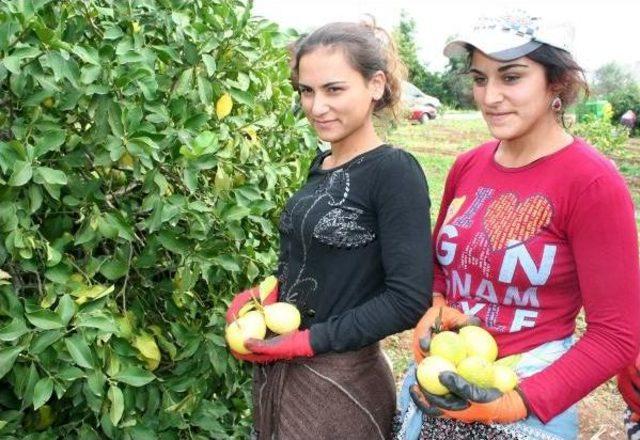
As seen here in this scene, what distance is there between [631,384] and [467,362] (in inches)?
16.7

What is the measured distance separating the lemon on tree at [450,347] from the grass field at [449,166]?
162 centimetres

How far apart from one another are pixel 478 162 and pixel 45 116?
3.00 ft

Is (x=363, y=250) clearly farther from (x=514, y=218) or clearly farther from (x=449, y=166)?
(x=449, y=166)

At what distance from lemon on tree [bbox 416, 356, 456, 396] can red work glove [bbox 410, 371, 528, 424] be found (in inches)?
0.5

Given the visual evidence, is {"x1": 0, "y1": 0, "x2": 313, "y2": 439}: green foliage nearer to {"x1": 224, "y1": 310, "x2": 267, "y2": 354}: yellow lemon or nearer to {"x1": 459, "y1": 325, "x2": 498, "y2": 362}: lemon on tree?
{"x1": 224, "y1": 310, "x2": 267, "y2": 354}: yellow lemon

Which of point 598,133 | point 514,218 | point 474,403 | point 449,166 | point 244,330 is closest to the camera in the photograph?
point 474,403

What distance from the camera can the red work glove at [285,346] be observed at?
154 centimetres

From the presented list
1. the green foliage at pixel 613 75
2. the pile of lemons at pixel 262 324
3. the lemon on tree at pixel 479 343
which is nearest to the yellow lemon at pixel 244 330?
the pile of lemons at pixel 262 324

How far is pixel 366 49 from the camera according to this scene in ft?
5.31

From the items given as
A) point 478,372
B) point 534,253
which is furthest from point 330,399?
point 534,253

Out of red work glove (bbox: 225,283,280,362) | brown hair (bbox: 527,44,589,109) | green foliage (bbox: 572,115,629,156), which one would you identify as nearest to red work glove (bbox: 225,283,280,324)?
red work glove (bbox: 225,283,280,362)

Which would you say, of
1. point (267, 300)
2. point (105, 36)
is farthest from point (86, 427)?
point (105, 36)

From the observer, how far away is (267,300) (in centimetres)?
174

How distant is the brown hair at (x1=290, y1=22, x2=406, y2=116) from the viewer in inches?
63.4
